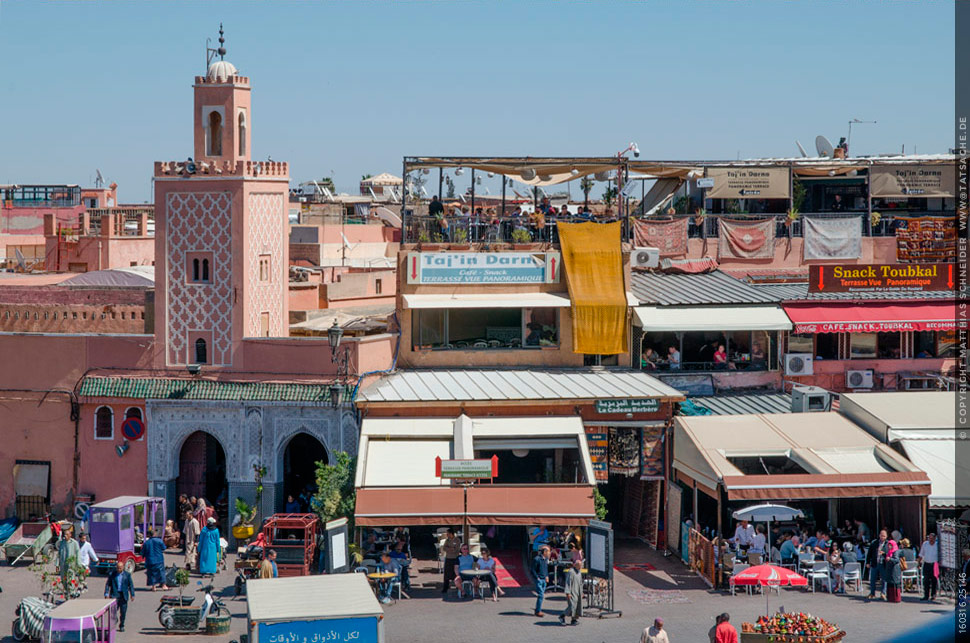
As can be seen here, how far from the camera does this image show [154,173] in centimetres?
2992

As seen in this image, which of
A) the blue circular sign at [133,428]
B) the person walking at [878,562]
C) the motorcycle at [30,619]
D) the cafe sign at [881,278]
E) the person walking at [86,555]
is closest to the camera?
the motorcycle at [30,619]

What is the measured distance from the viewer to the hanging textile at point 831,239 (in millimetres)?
36219

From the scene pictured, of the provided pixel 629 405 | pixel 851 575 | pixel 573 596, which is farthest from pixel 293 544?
pixel 851 575

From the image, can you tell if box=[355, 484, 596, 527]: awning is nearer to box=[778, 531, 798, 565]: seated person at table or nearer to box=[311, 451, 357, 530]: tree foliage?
box=[311, 451, 357, 530]: tree foliage

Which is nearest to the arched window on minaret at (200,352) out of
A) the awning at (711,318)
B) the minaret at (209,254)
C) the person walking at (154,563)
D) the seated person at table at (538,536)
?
the minaret at (209,254)

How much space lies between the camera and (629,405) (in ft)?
90.5

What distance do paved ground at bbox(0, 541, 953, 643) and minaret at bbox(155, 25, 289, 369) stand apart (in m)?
6.01

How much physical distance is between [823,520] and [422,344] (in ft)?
32.2

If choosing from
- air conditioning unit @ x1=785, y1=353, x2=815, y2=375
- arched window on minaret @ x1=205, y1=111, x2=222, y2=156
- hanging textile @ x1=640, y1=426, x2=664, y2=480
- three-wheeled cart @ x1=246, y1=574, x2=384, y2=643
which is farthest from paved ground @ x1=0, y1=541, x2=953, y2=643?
arched window on minaret @ x1=205, y1=111, x2=222, y2=156

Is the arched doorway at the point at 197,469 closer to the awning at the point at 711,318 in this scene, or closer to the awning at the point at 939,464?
the awning at the point at 711,318

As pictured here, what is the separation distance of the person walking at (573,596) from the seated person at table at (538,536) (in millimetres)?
2906

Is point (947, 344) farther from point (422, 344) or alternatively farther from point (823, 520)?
point (422, 344)

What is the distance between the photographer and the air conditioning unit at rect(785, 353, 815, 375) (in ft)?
102

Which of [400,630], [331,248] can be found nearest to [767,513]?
[400,630]
